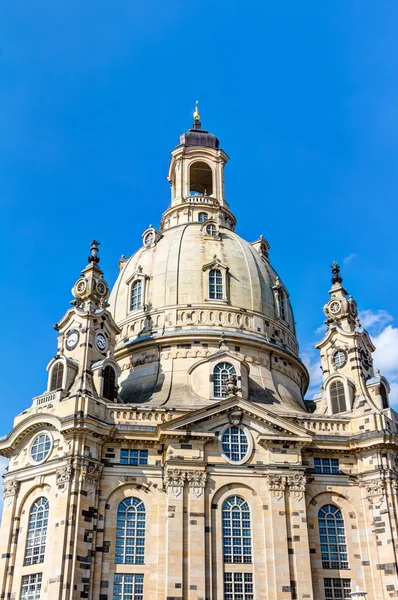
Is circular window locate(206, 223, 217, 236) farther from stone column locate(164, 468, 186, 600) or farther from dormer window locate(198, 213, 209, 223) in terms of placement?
stone column locate(164, 468, 186, 600)

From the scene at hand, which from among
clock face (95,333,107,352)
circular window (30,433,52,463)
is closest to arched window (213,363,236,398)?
clock face (95,333,107,352)

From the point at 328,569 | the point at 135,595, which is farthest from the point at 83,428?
the point at 328,569

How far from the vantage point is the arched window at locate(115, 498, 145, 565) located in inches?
1697

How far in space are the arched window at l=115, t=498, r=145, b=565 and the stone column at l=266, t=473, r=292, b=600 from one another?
772 cm

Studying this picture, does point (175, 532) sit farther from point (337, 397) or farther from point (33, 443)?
point (337, 397)

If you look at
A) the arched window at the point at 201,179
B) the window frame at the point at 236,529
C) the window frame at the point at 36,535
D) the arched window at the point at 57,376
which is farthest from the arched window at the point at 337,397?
the arched window at the point at 201,179

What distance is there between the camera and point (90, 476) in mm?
44188

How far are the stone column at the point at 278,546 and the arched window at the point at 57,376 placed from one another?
51.6 ft

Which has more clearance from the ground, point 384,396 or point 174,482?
point 384,396

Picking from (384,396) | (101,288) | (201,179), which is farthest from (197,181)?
(384,396)

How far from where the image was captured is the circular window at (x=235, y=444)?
4600cm

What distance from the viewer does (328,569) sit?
147 feet

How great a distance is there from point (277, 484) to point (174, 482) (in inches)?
256

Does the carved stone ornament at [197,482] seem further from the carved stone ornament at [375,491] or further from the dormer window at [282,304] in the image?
the dormer window at [282,304]
